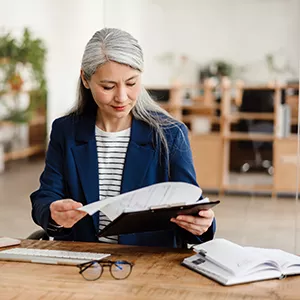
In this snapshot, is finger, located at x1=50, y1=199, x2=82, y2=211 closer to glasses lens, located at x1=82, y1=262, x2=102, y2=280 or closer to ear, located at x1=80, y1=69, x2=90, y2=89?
glasses lens, located at x1=82, y1=262, x2=102, y2=280

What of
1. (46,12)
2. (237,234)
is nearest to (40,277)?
(237,234)

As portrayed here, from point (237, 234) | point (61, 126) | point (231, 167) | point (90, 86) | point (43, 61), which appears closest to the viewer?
point (90, 86)

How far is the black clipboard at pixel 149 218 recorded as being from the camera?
193cm

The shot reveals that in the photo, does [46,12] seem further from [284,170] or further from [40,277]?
[40,277]

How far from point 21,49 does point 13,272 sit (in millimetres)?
7215

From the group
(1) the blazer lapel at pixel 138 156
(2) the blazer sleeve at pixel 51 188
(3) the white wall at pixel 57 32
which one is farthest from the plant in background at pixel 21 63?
(1) the blazer lapel at pixel 138 156

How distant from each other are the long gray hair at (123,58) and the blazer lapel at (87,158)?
0.55 feet

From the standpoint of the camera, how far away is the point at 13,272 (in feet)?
6.53

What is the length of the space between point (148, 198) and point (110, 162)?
56 centimetres

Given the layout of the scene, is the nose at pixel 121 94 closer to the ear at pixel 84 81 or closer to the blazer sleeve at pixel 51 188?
the ear at pixel 84 81

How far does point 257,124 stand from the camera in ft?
Result: 25.5

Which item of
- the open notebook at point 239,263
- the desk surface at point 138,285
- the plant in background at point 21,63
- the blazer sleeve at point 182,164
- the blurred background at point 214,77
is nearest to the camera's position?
the desk surface at point 138,285

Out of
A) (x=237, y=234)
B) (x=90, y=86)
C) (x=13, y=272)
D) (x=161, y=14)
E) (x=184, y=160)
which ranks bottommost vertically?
(x=237, y=234)

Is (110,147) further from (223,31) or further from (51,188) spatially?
(223,31)
